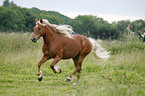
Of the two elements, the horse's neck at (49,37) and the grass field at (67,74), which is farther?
the horse's neck at (49,37)

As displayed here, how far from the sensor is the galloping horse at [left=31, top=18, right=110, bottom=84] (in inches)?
255

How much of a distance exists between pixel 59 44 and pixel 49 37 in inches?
16.3

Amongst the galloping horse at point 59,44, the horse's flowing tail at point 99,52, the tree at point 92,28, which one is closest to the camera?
the galloping horse at point 59,44

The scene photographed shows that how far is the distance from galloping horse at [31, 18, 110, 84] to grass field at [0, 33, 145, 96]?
31.6 inches

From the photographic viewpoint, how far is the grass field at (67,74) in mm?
4583

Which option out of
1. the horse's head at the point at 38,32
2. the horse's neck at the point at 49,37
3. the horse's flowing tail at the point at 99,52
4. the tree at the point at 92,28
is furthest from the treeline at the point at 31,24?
the horse's head at the point at 38,32

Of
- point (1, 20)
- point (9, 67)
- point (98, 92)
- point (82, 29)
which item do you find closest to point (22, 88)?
point (98, 92)

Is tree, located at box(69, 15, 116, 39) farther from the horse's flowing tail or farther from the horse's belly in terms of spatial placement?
the horse's belly

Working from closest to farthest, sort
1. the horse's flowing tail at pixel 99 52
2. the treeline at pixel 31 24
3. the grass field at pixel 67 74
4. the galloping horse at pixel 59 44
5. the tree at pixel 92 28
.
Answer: the grass field at pixel 67 74 < the galloping horse at pixel 59 44 < the horse's flowing tail at pixel 99 52 < the treeline at pixel 31 24 < the tree at pixel 92 28

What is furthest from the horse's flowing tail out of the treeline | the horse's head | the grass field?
the treeline

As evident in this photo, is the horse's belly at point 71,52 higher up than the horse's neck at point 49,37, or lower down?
lower down

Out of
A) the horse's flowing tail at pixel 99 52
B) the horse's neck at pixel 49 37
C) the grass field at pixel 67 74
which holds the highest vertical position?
the horse's neck at pixel 49 37

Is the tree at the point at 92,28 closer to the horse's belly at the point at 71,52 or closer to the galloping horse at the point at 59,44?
the galloping horse at the point at 59,44

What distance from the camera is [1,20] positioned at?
43344 mm
